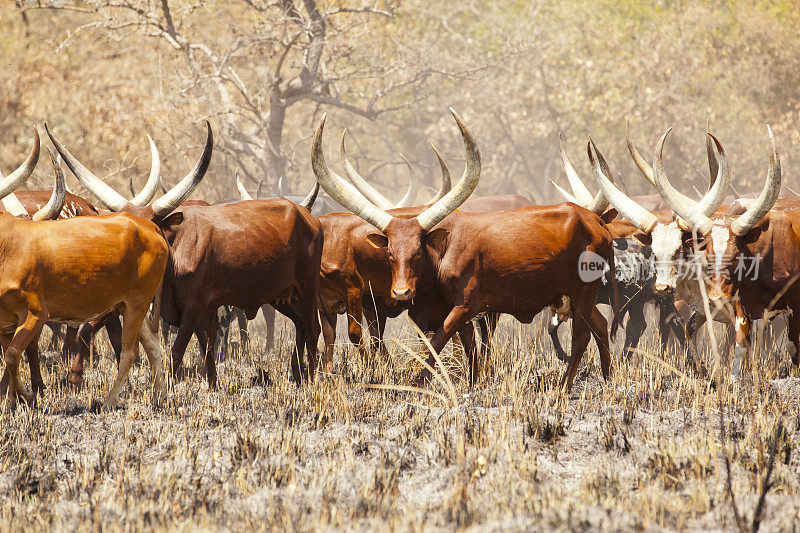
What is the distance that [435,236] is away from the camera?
599 centimetres

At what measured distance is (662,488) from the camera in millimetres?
4148

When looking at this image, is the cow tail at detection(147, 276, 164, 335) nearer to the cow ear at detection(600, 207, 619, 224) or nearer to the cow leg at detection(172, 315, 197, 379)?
the cow leg at detection(172, 315, 197, 379)

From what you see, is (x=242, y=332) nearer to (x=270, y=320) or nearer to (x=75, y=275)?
(x=270, y=320)

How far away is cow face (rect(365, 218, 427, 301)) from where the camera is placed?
19.0 feet

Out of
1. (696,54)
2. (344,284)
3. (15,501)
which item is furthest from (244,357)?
(696,54)

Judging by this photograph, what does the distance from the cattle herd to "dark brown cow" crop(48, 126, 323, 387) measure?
1 cm

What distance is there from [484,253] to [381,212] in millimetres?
732

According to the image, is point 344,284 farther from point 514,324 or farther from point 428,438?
point 514,324

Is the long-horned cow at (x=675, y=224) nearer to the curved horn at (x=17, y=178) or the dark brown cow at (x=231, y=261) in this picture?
the dark brown cow at (x=231, y=261)

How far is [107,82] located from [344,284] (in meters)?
9.27

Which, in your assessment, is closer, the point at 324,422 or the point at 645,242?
the point at 324,422

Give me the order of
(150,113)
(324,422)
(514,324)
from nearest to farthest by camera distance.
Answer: (324,422)
(514,324)
(150,113)

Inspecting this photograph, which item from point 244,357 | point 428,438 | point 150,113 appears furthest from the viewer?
point 150,113

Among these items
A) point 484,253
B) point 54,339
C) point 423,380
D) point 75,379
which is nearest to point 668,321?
point 484,253
